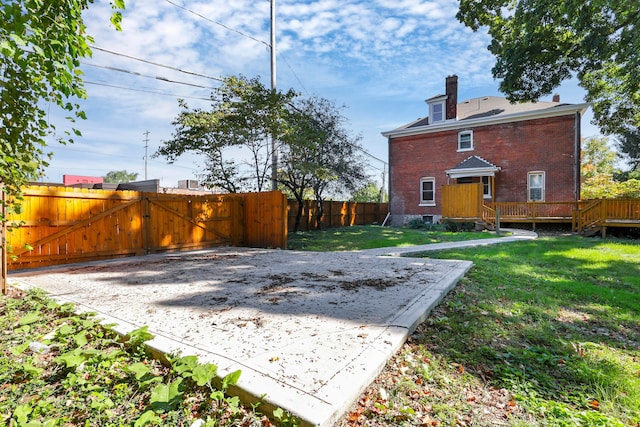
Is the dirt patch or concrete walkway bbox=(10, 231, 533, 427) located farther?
the dirt patch

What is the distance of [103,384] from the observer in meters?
2.21

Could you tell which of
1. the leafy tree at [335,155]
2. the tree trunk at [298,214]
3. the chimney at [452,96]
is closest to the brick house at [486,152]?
the chimney at [452,96]

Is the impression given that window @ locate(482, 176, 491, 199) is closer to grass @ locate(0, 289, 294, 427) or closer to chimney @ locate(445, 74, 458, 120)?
chimney @ locate(445, 74, 458, 120)

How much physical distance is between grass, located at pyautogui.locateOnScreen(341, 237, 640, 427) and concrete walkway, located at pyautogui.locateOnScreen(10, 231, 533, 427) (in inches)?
8.0

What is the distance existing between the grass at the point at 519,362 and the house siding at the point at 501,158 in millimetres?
14283

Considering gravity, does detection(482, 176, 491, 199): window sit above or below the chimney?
below

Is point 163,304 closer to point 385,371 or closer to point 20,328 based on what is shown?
point 20,328

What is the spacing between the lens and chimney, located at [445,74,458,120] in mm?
20203

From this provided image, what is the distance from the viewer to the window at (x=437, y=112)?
20.8 m

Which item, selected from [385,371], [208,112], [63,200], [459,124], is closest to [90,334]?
[385,371]

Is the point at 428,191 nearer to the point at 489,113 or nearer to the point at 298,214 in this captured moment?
the point at 489,113

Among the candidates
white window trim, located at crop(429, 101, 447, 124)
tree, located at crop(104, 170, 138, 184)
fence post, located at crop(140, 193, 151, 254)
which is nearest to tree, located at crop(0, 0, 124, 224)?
fence post, located at crop(140, 193, 151, 254)

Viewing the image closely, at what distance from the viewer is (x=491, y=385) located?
2416 mm

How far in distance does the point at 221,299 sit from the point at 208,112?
32.2 ft
